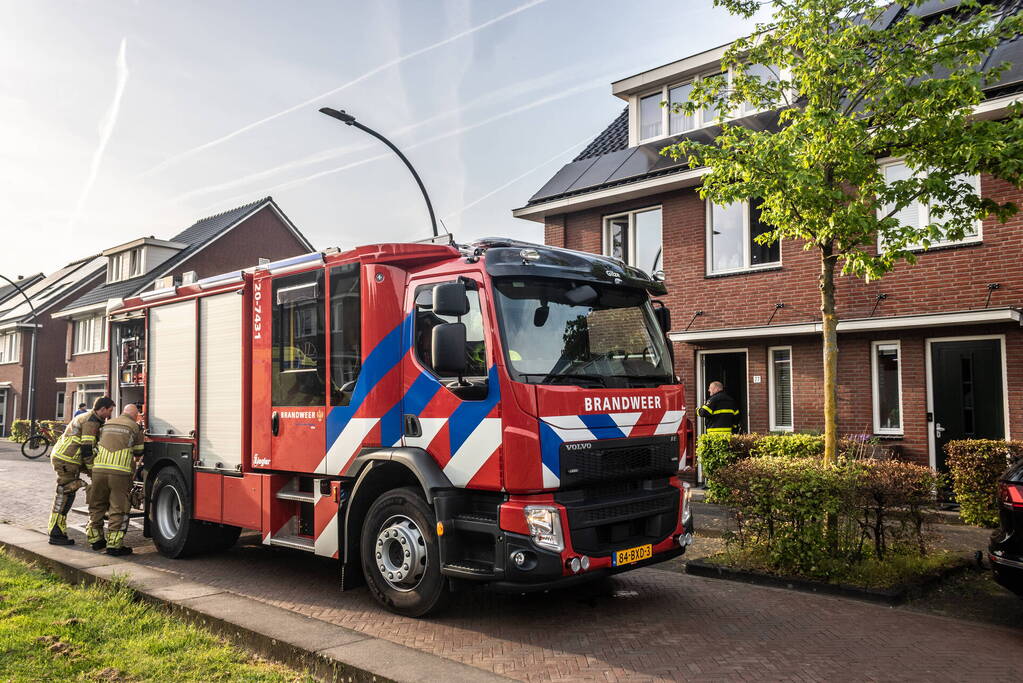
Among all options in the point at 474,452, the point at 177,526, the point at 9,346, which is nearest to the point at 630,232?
the point at 177,526

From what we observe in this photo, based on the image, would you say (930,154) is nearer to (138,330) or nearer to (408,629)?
(408,629)

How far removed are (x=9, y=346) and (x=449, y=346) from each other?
153 ft

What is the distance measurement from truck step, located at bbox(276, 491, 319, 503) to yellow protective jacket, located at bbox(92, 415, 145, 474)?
2540mm

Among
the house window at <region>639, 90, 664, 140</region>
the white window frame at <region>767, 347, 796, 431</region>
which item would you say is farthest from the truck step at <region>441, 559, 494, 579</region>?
the house window at <region>639, 90, 664, 140</region>

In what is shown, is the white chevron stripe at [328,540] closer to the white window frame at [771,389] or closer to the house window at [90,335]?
the white window frame at [771,389]

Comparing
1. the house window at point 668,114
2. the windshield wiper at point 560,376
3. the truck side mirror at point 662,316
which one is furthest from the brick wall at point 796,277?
the windshield wiper at point 560,376

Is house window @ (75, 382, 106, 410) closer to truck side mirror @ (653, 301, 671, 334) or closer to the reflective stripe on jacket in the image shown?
the reflective stripe on jacket

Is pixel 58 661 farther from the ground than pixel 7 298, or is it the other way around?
pixel 7 298

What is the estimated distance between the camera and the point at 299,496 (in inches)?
278

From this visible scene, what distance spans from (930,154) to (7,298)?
2316 inches

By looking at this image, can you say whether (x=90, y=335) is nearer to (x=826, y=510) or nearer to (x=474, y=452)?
(x=474, y=452)

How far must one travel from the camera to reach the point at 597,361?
612cm

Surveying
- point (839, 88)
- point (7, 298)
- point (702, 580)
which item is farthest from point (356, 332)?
point (7, 298)

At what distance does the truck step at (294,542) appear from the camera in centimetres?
687
